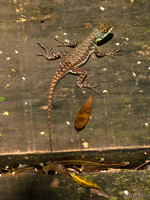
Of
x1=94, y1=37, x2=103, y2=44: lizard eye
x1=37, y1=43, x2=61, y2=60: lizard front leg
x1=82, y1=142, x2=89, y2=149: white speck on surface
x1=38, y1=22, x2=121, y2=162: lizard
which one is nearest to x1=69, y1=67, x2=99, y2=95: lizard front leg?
x1=38, y1=22, x2=121, y2=162: lizard

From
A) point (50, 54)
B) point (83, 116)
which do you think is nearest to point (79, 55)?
point (50, 54)

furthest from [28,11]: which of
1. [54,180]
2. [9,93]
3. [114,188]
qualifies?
[114,188]

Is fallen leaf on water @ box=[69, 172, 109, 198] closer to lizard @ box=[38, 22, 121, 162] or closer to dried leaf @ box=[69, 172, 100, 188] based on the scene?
dried leaf @ box=[69, 172, 100, 188]

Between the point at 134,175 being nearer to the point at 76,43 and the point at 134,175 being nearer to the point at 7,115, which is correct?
the point at 7,115

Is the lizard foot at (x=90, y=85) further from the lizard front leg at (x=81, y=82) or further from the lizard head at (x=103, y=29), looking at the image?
the lizard head at (x=103, y=29)

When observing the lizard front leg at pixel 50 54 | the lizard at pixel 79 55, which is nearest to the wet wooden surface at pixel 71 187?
the lizard at pixel 79 55
